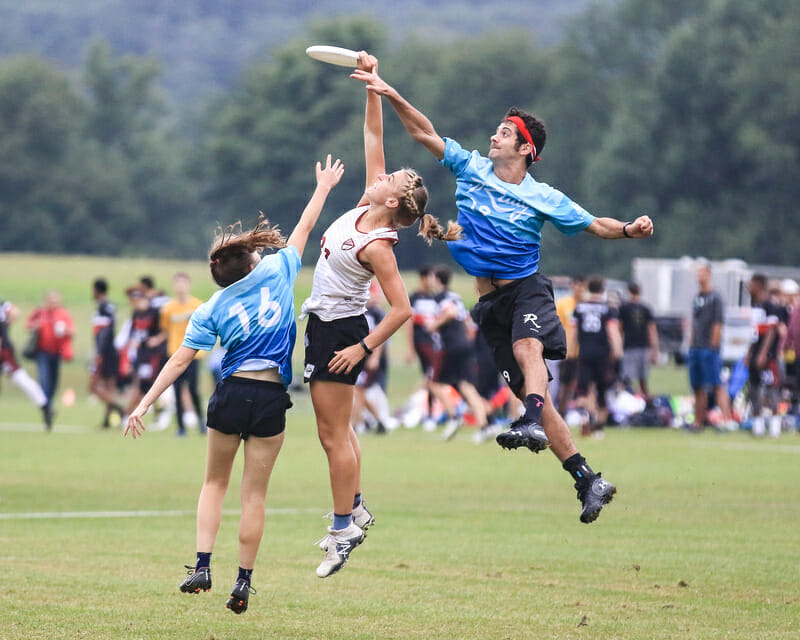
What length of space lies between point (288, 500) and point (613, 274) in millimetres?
64054

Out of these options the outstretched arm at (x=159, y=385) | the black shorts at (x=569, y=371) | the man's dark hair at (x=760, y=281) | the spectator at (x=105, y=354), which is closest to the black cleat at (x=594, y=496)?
the outstretched arm at (x=159, y=385)

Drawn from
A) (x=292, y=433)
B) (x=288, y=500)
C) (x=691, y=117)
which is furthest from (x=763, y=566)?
(x=691, y=117)

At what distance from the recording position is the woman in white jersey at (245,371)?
26.2ft

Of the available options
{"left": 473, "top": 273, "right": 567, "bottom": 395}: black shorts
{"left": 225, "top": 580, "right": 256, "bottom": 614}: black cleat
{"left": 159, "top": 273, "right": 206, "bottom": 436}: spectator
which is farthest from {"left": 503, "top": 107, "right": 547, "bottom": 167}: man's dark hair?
{"left": 159, "top": 273, "right": 206, "bottom": 436}: spectator

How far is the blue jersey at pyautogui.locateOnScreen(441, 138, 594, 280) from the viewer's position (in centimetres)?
897

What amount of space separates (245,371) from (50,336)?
675 inches

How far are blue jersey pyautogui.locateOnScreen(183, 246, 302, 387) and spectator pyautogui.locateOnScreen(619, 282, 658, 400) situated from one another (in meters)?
17.9

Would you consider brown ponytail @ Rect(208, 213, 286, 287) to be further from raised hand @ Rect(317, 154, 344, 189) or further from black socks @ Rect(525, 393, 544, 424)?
black socks @ Rect(525, 393, 544, 424)

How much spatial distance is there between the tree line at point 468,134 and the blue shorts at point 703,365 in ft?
163

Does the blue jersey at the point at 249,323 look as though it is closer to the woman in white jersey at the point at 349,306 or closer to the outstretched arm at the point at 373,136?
the woman in white jersey at the point at 349,306

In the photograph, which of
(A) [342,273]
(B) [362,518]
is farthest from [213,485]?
(A) [342,273]

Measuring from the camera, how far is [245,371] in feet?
26.4

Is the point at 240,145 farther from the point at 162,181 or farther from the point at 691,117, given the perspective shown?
the point at 691,117

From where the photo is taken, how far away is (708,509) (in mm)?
13664
